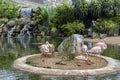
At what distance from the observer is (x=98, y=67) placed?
17797 mm

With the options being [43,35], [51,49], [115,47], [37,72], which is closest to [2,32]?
[43,35]

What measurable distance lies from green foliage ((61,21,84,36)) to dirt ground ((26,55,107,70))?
1527cm

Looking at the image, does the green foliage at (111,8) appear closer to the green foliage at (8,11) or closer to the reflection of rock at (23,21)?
the reflection of rock at (23,21)

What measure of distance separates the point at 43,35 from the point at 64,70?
61.2 feet

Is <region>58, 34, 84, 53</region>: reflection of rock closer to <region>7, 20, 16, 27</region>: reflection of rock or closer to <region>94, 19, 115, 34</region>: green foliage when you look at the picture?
<region>94, 19, 115, 34</region>: green foliage

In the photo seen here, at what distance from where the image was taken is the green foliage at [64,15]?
36544mm

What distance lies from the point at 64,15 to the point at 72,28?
89.2 inches

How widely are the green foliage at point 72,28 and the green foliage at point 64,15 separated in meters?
1.20

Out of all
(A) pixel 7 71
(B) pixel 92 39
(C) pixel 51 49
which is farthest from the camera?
(B) pixel 92 39

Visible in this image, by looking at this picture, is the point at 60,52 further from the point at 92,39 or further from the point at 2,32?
the point at 2,32

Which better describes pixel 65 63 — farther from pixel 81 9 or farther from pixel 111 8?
pixel 111 8

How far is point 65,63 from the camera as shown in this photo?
1817 centimetres

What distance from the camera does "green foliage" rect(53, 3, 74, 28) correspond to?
36.5 metres

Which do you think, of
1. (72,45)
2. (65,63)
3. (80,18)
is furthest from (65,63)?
(80,18)
